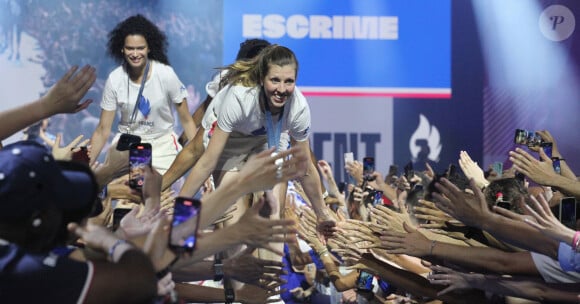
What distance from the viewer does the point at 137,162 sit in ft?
13.6

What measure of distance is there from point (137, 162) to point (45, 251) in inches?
66.4

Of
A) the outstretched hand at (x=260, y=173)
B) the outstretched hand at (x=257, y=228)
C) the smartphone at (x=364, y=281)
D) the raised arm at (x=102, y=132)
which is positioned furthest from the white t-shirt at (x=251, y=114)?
the outstretched hand at (x=257, y=228)

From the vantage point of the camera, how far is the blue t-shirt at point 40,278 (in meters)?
2.35

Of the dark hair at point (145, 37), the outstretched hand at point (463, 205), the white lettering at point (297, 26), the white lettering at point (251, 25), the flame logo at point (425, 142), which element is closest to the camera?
the outstretched hand at point (463, 205)

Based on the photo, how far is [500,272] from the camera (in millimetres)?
4117

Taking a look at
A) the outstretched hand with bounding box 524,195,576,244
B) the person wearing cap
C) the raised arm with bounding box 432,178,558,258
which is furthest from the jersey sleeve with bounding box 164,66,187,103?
the person wearing cap

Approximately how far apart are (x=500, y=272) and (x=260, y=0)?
7.73 m

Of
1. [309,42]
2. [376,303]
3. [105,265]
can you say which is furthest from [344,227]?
[309,42]

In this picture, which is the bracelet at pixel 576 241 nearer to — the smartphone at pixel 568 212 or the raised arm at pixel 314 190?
the smartphone at pixel 568 212

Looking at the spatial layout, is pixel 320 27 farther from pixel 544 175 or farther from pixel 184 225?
pixel 184 225

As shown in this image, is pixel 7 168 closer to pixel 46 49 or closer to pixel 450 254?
pixel 450 254

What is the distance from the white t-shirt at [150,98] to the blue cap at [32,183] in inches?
192

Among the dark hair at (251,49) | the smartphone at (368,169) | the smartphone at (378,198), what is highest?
the dark hair at (251,49)

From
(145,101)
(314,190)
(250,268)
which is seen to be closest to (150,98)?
(145,101)
